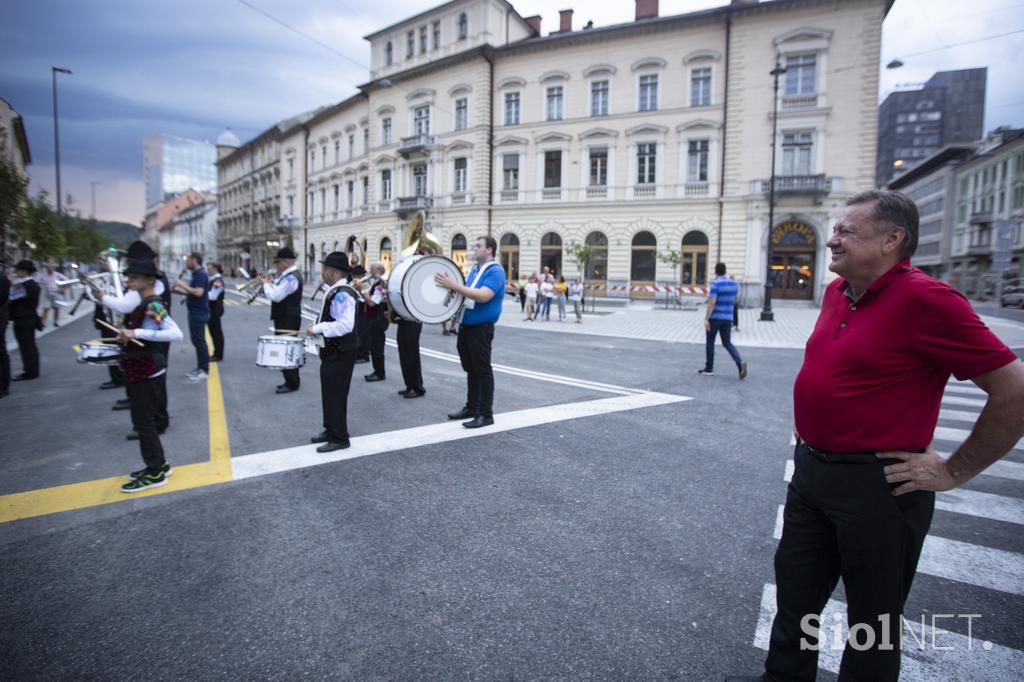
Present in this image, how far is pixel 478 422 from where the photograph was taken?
6066 mm

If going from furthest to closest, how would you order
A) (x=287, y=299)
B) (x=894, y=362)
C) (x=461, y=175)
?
(x=461, y=175) → (x=287, y=299) → (x=894, y=362)

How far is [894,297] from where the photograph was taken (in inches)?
73.3

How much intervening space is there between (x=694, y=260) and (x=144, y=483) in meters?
30.5

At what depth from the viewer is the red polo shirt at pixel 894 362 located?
1.74 metres

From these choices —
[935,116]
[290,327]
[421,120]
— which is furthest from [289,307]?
[935,116]

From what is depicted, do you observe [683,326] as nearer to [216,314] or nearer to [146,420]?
[216,314]

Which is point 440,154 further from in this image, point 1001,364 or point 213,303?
point 1001,364

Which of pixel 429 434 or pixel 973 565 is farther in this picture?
pixel 429 434

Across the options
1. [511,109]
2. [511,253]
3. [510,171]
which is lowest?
[511,253]

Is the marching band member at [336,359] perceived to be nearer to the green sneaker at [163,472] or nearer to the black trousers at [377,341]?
the green sneaker at [163,472]

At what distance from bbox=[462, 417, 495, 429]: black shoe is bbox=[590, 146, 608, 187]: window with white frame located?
29403 mm

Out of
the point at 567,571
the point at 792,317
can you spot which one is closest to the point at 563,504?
the point at 567,571

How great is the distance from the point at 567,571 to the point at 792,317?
23.2m

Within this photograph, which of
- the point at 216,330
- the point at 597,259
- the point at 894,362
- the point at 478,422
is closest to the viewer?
the point at 894,362
